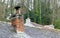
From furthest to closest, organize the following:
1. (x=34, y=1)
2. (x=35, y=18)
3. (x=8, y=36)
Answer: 1. (x=34, y=1)
2. (x=35, y=18)
3. (x=8, y=36)

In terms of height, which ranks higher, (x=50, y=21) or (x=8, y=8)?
(x=8, y=8)

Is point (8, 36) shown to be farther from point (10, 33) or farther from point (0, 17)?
point (0, 17)

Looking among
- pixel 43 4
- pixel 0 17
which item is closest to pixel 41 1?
pixel 43 4

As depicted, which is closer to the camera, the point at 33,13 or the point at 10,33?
the point at 10,33

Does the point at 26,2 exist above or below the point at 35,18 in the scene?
above

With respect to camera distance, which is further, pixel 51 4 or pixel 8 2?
pixel 51 4

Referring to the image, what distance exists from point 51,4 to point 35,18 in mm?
3516

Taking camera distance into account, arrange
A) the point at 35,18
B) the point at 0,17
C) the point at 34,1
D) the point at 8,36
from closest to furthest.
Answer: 1. the point at 8,36
2. the point at 0,17
3. the point at 35,18
4. the point at 34,1

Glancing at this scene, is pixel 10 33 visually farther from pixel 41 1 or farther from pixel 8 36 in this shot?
pixel 41 1

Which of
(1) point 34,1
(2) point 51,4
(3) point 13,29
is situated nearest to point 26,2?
(1) point 34,1

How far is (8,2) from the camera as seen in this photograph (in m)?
24.9

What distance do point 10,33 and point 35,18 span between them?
522 inches

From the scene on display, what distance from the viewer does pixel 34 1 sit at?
2636 cm

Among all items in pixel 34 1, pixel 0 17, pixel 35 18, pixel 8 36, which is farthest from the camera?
pixel 34 1
